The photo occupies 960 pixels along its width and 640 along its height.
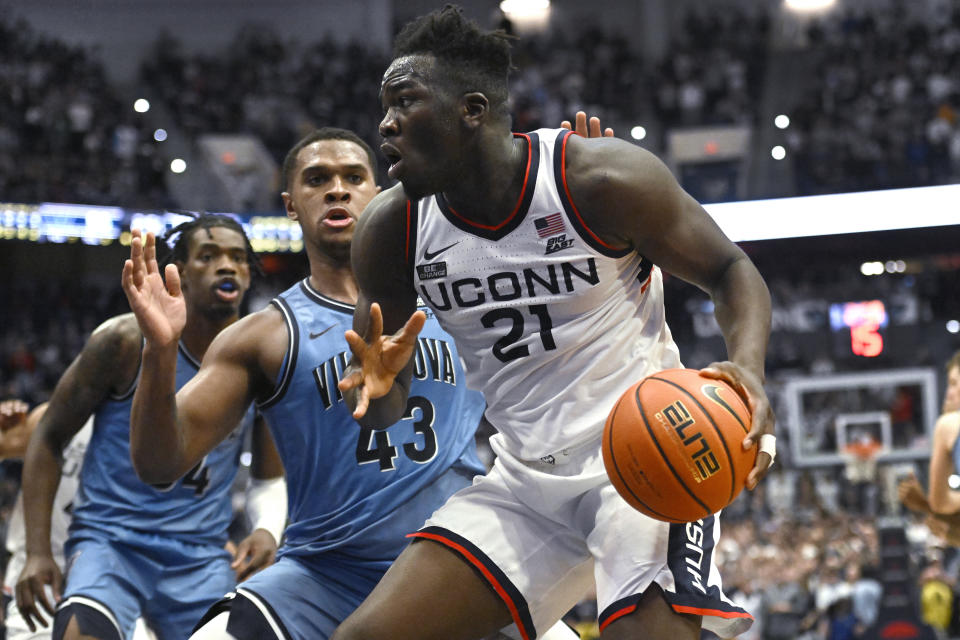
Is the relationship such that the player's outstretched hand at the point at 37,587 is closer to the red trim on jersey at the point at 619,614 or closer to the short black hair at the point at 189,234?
the short black hair at the point at 189,234

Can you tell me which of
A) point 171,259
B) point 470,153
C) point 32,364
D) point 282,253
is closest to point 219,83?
point 282,253

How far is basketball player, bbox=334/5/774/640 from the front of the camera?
2922 millimetres

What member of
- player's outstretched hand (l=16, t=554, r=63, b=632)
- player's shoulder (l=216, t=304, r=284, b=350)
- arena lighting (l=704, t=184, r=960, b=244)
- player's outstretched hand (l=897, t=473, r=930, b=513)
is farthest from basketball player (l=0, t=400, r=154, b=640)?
arena lighting (l=704, t=184, r=960, b=244)

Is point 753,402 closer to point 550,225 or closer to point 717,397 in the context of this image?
point 717,397

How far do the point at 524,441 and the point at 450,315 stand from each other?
1.32ft

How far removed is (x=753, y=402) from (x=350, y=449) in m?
1.49

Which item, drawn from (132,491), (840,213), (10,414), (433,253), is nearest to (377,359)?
(433,253)

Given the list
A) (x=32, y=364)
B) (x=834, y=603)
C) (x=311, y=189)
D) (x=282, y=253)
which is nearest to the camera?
(x=311, y=189)

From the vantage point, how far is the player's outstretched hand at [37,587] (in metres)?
4.11

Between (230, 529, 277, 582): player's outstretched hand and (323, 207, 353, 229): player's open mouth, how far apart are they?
122cm

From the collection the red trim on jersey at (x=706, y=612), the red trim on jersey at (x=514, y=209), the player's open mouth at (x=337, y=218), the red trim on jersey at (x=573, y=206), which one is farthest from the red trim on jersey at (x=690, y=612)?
the player's open mouth at (x=337, y=218)

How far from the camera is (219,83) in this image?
75.6ft

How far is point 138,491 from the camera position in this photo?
14.4 feet

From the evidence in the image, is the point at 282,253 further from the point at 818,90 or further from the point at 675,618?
the point at 675,618
